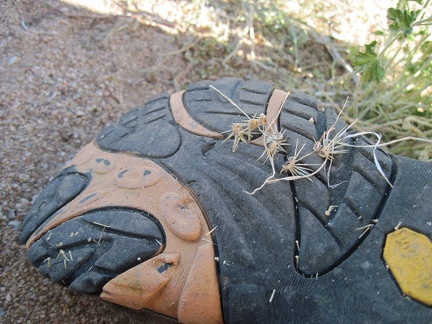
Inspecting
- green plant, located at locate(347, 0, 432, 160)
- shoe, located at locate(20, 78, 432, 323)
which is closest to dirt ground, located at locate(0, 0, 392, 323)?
shoe, located at locate(20, 78, 432, 323)

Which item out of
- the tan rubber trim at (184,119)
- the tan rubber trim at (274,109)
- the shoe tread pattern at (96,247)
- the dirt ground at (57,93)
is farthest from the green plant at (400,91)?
the shoe tread pattern at (96,247)

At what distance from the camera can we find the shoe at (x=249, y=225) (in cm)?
105

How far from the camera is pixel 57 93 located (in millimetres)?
1966

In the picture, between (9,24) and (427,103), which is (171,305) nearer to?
(427,103)

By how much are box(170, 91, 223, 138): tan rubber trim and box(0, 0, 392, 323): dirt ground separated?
1.82ft

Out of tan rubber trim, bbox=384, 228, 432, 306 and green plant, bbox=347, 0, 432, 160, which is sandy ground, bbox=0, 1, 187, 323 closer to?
tan rubber trim, bbox=384, 228, 432, 306

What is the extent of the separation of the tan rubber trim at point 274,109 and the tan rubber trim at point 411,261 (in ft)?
1.34

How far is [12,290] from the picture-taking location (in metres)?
1.44

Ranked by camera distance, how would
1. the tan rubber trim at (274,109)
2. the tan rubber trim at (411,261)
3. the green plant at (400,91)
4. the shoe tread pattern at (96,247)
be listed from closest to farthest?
the tan rubber trim at (411,261)
the shoe tread pattern at (96,247)
the tan rubber trim at (274,109)
the green plant at (400,91)

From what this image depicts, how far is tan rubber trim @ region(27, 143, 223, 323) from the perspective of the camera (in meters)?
1.09

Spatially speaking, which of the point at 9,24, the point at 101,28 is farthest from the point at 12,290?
the point at 101,28

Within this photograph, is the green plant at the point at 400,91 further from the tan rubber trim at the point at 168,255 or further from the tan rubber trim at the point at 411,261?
the tan rubber trim at the point at 168,255

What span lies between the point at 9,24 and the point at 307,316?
1.73 meters

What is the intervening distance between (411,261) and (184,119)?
0.71 metres
